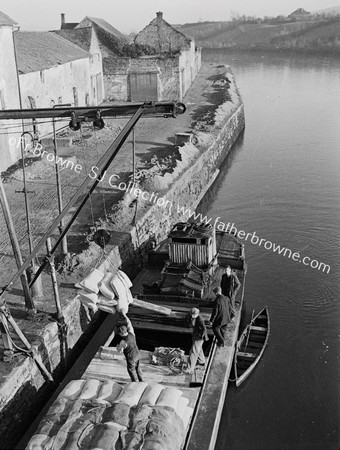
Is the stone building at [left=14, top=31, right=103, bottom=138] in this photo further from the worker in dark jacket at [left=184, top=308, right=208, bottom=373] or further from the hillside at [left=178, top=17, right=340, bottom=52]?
the hillside at [left=178, top=17, right=340, bottom=52]

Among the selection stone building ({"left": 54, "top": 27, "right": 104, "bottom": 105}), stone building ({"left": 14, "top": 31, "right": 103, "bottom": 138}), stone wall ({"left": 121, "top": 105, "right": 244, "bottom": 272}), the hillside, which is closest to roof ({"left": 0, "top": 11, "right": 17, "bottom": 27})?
stone building ({"left": 14, "top": 31, "right": 103, "bottom": 138})

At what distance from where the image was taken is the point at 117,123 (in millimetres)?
31969

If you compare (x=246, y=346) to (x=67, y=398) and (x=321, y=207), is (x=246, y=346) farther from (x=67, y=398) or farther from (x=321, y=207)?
(x=321, y=207)

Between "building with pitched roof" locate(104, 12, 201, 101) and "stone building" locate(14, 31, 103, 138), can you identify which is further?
"building with pitched roof" locate(104, 12, 201, 101)

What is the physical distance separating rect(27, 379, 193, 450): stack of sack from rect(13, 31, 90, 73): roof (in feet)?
66.2

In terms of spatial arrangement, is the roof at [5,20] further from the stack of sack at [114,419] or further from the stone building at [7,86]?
the stack of sack at [114,419]

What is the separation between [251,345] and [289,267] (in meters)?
A: 5.22

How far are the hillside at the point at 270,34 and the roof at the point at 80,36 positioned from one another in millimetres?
59563

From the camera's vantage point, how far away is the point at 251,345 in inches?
543

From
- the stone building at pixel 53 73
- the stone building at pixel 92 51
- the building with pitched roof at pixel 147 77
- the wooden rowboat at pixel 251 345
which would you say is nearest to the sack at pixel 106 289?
the wooden rowboat at pixel 251 345

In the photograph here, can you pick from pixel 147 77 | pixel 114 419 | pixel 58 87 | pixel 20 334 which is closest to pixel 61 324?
pixel 20 334

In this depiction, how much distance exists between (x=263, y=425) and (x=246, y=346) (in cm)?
258

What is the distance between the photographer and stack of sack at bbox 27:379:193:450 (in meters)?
7.33

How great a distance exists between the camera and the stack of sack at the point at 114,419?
24.1 ft
